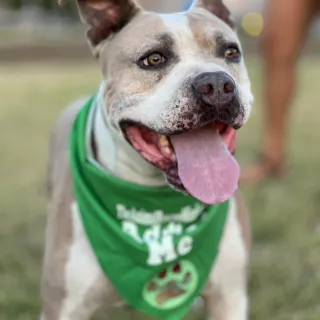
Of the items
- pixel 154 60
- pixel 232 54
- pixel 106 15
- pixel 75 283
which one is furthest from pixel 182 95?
pixel 75 283

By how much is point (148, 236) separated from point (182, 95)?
21.8 inches

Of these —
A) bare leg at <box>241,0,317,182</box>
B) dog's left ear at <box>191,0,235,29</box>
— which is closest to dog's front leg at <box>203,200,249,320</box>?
dog's left ear at <box>191,0,235,29</box>

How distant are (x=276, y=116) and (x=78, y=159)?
2.07 metres

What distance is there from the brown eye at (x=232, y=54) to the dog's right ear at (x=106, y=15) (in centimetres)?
33

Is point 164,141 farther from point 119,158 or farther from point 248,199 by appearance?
point 248,199

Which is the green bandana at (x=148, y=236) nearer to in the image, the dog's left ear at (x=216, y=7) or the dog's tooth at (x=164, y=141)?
the dog's tooth at (x=164, y=141)

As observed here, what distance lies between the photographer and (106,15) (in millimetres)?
2266

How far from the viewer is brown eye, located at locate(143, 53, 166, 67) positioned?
207cm

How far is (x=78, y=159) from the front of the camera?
235 cm

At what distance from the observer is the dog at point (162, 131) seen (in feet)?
6.44

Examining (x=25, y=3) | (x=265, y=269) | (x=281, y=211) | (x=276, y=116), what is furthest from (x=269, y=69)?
(x=25, y=3)

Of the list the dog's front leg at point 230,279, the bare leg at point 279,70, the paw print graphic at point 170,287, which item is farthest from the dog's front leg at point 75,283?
the bare leg at point 279,70

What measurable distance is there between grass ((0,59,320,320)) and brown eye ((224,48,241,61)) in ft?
3.13

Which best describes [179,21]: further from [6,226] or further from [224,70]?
[6,226]
